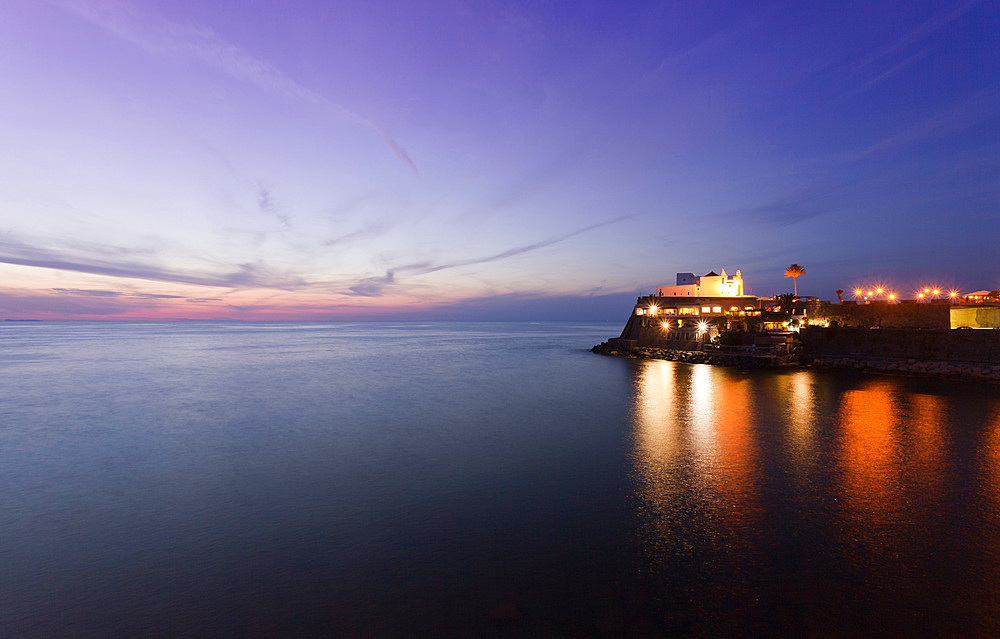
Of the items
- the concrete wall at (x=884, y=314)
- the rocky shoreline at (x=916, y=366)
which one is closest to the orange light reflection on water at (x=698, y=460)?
the rocky shoreline at (x=916, y=366)

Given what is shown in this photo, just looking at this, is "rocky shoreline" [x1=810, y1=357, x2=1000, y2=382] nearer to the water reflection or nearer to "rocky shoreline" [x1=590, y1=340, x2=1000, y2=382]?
"rocky shoreline" [x1=590, y1=340, x2=1000, y2=382]

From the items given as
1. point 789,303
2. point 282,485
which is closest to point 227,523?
point 282,485

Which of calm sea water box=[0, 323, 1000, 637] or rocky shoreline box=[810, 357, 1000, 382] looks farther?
rocky shoreline box=[810, 357, 1000, 382]

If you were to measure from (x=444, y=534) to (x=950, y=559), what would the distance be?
13.2 metres

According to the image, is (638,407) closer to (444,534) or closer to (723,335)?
(444,534)

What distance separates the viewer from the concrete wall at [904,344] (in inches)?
1735

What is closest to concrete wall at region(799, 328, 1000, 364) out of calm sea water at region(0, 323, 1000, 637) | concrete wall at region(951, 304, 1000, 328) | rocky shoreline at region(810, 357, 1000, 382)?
rocky shoreline at region(810, 357, 1000, 382)

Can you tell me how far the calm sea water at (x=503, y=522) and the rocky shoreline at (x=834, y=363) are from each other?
1721cm

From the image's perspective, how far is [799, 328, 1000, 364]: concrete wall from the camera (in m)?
44.1

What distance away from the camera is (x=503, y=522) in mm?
13508

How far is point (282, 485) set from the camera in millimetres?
16906

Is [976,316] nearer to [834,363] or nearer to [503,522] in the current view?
[834,363]

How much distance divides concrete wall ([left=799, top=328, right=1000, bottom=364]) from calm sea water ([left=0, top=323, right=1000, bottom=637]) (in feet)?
65.4

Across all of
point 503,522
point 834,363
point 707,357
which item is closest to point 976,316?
point 834,363
